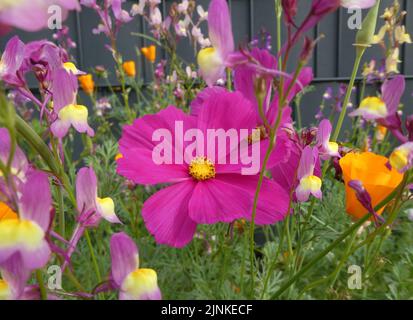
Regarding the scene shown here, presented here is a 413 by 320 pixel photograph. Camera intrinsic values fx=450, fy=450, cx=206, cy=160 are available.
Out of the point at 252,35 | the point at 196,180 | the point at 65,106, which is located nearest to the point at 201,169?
the point at 196,180

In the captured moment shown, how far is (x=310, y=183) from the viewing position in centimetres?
28

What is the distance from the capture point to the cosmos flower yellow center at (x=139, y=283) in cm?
20

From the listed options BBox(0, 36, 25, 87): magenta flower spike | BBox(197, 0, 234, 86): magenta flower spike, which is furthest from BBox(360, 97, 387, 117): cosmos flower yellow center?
BBox(0, 36, 25, 87): magenta flower spike

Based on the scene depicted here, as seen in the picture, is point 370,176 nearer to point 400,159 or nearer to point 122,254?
point 400,159

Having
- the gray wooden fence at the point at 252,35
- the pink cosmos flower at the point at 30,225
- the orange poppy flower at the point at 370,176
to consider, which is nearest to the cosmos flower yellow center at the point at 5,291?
the pink cosmos flower at the point at 30,225

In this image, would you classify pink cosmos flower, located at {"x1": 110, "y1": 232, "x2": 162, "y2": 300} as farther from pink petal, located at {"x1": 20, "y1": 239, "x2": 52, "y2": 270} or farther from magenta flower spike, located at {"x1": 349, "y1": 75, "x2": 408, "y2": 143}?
magenta flower spike, located at {"x1": 349, "y1": 75, "x2": 408, "y2": 143}

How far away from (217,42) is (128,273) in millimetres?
115

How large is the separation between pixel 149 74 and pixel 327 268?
1478mm

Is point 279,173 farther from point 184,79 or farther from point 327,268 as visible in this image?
point 327,268

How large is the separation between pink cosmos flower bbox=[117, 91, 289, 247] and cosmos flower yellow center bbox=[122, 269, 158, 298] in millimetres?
65

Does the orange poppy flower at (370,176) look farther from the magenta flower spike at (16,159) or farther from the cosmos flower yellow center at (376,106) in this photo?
the magenta flower spike at (16,159)

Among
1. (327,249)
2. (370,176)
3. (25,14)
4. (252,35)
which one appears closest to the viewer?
(25,14)

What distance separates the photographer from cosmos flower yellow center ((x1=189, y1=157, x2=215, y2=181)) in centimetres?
33
